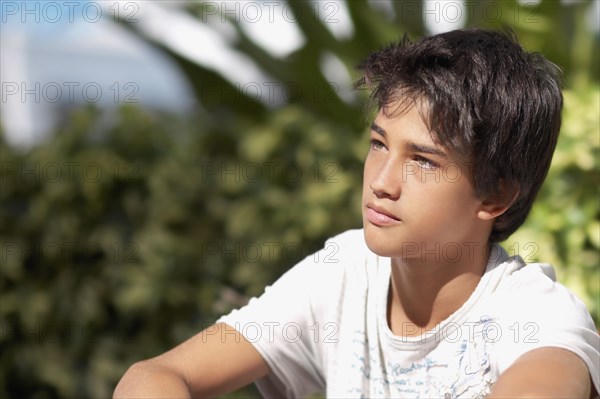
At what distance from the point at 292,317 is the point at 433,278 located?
0.32 m

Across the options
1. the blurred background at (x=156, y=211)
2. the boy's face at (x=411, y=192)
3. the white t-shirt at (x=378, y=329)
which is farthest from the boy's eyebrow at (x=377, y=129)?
the blurred background at (x=156, y=211)

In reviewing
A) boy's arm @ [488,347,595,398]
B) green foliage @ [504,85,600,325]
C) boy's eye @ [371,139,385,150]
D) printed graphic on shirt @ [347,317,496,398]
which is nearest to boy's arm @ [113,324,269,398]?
printed graphic on shirt @ [347,317,496,398]

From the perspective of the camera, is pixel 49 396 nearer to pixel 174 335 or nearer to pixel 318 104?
pixel 174 335

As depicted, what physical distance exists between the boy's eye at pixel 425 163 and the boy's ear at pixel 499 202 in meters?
0.16

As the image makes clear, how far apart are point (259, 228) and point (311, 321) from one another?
74.0 inches

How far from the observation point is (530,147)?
174 cm

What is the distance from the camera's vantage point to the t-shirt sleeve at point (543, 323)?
156 centimetres

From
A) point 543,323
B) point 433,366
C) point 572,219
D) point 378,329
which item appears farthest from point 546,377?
point 572,219

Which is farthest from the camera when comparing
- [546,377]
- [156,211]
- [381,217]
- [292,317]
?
[156,211]

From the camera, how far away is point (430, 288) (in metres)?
1.87

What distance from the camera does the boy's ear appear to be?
179 cm

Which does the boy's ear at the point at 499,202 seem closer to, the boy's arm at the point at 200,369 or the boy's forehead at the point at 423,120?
the boy's forehead at the point at 423,120

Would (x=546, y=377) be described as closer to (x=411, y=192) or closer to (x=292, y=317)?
(x=411, y=192)

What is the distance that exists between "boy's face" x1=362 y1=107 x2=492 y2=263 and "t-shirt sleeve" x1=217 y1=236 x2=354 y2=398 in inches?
10.2
